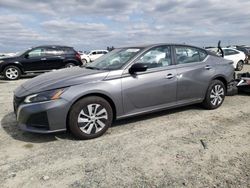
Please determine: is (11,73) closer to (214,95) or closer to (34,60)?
(34,60)

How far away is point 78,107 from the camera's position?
14.5 ft

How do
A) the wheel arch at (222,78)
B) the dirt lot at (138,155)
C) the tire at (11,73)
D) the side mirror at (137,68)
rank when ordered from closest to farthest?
1. the dirt lot at (138,155)
2. the side mirror at (137,68)
3. the wheel arch at (222,78)
4. the tire at (11,73)

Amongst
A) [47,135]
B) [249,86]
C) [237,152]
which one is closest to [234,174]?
[237,152]

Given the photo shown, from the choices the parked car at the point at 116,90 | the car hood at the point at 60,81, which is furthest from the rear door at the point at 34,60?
the car hood at the point at 60,81

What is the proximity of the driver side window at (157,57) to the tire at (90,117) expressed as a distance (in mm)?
1158

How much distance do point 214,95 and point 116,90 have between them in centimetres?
264

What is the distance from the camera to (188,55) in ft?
19.5

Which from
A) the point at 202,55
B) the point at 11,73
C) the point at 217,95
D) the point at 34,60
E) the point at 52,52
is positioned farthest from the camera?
the point at 52,52

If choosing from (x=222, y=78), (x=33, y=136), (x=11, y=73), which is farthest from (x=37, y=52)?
(x=222, y=78)

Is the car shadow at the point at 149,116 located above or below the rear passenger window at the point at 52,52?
below

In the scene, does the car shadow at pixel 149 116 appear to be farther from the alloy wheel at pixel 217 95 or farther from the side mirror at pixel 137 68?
the side mirror at pixel 137 68

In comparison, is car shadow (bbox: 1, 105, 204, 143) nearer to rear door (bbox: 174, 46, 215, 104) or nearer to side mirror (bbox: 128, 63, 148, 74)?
rear door (bbox: 174, 46, 215, 104)

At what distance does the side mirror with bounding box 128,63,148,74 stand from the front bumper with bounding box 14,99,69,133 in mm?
1296

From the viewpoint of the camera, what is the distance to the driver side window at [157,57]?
5.29 meters
